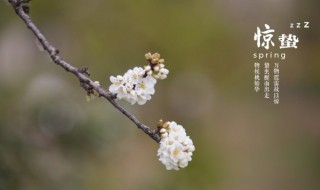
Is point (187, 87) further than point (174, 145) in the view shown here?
Yes

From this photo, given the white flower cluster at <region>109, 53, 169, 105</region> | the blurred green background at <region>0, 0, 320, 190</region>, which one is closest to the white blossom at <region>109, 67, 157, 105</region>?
the white flower cluster at <region>109, 53, 169, 105</region>

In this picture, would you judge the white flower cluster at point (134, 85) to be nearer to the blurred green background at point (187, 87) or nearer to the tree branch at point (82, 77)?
the tree branch at point (82, 77)

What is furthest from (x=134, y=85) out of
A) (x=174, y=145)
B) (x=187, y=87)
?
(x=187, y=87)

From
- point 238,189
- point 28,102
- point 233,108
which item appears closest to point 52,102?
point 28,102

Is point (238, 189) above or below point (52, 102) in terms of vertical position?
above

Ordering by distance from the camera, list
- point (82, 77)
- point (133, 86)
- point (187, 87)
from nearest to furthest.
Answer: point (82, 77) → point (133, 86) → point (187, 87)

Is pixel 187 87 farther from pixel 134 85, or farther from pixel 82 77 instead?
pixel 82 77

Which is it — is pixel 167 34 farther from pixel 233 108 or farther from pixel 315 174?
pixel 315 174
